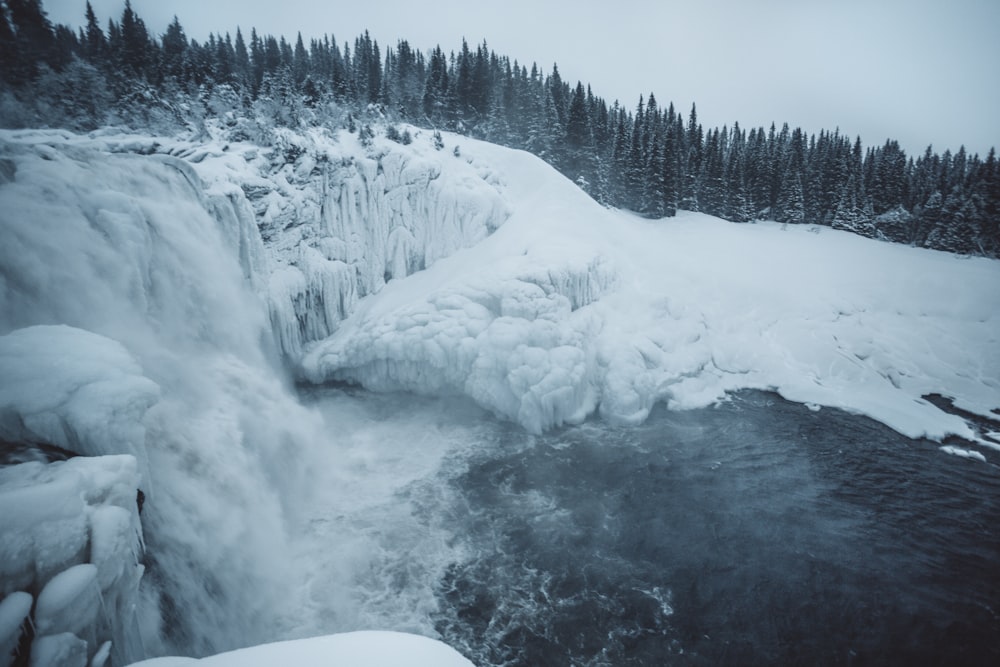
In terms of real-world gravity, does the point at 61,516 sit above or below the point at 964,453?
above

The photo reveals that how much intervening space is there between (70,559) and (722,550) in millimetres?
9874

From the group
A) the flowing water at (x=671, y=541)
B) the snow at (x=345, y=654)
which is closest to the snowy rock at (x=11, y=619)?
the snow at (x=345, y=654)

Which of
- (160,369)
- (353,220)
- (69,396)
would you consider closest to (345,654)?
(69,396)

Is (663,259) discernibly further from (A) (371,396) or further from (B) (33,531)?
(B) (33,531)

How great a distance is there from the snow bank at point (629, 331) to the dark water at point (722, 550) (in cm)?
165

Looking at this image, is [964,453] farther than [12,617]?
Yes

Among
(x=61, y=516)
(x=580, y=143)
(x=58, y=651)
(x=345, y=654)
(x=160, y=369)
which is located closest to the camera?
(x=58, y=651)

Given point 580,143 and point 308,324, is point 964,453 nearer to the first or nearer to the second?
point 308,324

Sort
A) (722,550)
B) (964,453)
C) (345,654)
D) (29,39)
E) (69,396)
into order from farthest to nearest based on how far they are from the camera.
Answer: (29,39) < (964,453) < (722,550) < (69,396) < (345,654)

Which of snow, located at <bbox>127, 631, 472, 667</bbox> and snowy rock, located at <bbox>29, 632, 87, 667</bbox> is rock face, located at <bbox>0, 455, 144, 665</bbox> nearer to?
snowy rock, located at <bbox>29, 632, 87, 667</bbox>

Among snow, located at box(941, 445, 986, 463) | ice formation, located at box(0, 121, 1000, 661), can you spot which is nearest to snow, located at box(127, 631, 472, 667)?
ice formation, located at box(0, 121, 1000, 661)

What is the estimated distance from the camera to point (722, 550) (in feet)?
28.2

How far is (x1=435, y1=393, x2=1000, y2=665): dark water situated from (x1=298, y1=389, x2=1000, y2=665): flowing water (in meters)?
0.03

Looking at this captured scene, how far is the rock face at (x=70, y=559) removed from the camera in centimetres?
295
